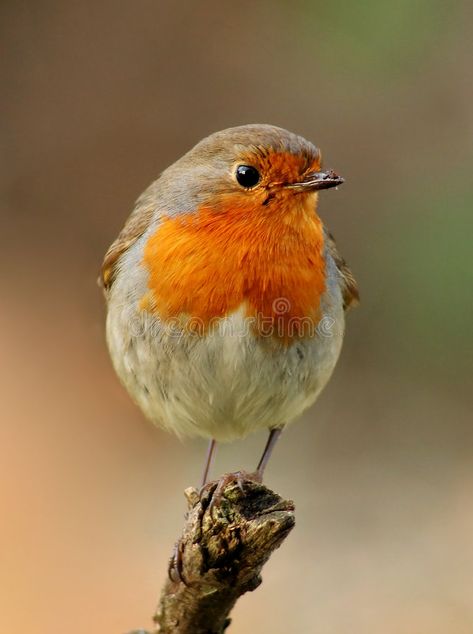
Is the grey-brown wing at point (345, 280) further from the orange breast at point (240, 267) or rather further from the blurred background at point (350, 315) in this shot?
the blurred background at point (350, 315)

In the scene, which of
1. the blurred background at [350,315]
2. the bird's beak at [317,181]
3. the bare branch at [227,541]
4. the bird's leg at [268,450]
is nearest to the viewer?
the bare branch at [227,541]

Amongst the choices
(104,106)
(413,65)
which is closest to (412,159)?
(413,65)

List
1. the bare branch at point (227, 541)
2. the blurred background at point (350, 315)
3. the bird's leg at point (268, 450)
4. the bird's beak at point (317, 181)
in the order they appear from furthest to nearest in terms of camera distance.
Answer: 1. the blurred background at point (350, 315)
2. the bird's leg at point (268, 450)
3. the bird's beak at point (317, 181)
4. the bare branch at point (227, 541)

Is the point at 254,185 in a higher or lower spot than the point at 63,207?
lower

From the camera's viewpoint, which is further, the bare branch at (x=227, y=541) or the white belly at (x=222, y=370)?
the white belly at (x=222, y=370)

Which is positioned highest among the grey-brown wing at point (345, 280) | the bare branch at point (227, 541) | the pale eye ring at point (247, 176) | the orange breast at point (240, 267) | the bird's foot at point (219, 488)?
the grey-brown wing at point (345, 280)

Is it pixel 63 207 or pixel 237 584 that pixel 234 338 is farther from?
pixel 63 207

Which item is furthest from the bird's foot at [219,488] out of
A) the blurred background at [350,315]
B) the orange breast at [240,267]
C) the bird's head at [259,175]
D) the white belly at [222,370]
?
the blurred background at [350,315]
